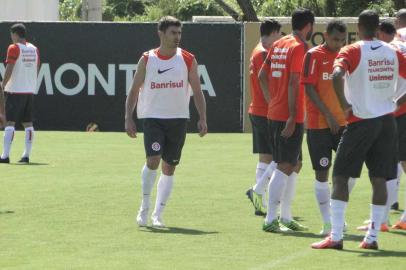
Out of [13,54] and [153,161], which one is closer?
[153,161]

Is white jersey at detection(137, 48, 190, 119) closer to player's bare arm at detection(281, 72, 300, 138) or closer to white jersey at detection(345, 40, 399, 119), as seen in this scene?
player's bare arm at detection(281, 72, 300, 138)

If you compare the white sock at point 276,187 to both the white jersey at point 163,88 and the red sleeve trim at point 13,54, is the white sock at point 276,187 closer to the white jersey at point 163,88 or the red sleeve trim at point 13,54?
the white jersey at point 163,88

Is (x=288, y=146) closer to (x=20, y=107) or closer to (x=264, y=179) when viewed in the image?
(x=264, y=179)

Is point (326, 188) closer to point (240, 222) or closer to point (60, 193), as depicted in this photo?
point (240, 222)

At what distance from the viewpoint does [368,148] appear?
1018cm

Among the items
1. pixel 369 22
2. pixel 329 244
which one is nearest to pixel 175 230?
pixel 329 244

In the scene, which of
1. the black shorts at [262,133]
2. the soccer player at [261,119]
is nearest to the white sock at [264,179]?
the soccer player at [261,119]

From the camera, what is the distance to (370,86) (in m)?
10.1

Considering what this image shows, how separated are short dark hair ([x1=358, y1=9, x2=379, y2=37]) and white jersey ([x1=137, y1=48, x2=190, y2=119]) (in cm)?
245

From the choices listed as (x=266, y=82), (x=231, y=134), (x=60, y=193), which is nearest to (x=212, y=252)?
(x=266, y=82)

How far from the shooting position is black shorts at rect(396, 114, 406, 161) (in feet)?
40.3

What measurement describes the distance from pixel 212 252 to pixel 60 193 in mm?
4928

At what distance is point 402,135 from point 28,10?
1410 inches

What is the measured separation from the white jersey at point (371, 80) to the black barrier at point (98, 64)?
16261mm
